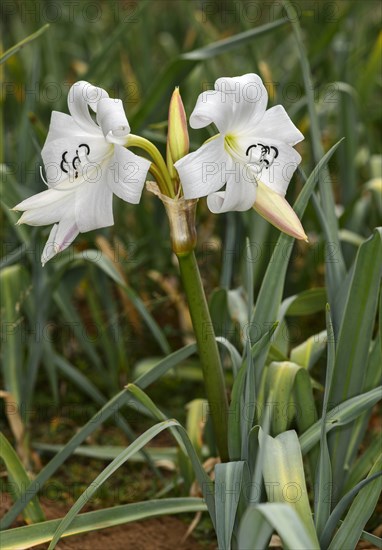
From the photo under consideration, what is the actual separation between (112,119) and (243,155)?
0.18 meters

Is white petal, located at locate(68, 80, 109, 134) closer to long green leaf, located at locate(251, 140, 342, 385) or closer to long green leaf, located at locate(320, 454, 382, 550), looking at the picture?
long green leaf, located at locate(251, 140, 342, 385)

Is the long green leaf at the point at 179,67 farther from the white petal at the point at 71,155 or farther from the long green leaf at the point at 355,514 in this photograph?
the long green leaf at the point at 355,514

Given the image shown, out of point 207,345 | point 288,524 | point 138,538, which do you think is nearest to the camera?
point 288,524

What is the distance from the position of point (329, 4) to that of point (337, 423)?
2.41 m

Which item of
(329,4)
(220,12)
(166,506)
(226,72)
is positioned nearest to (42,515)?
(166,506)

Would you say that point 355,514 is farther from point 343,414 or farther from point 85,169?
point 85,169

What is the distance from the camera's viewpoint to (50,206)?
1152mm

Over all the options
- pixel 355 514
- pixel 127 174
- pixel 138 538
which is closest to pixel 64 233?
pixel 127 174

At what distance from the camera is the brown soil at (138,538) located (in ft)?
5.01

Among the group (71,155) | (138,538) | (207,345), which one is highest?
(71,155)

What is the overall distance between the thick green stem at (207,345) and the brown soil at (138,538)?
9.4 inches

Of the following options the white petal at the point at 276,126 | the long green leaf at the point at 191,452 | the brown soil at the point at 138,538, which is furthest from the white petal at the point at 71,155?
the brown soil at the point at 138,538

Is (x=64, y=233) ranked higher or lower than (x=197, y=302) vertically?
higher

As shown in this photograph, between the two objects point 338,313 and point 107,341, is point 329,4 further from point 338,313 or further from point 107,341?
point 338,313
